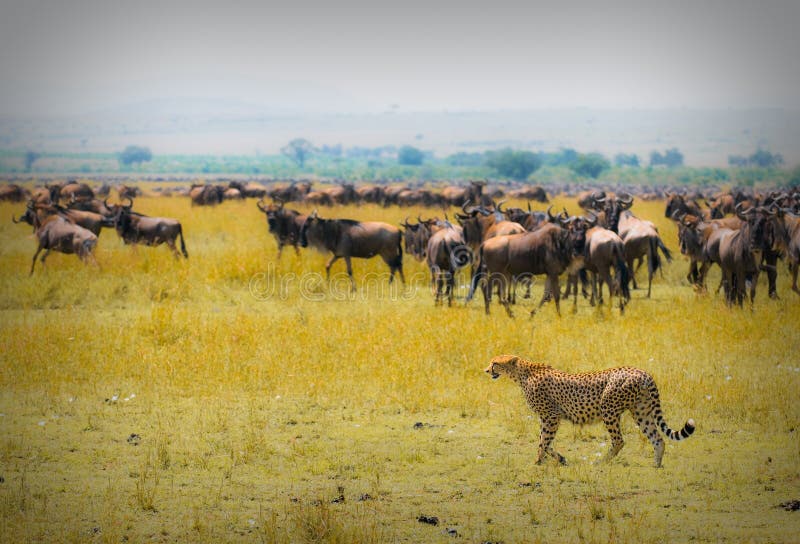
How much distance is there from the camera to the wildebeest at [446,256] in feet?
48.0

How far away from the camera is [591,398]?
6.63 m

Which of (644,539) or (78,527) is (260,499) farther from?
(644,539)

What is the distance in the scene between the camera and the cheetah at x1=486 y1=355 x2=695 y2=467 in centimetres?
648

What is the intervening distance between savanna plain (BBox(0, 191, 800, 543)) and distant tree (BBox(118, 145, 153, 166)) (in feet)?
543

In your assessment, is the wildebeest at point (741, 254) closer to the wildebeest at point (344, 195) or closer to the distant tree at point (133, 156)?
the wildebeest at point (344, 195)

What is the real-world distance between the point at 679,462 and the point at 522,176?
123 metres

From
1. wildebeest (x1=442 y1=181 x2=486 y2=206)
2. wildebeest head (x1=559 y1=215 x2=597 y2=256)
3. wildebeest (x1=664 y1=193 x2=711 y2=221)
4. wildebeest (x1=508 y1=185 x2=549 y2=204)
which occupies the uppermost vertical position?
wildebeest head (x1=559 y1=215 x2=597 y2=256)

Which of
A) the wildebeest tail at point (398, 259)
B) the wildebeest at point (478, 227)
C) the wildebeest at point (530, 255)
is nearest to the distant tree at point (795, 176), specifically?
the wildebeest at point (478, 227)

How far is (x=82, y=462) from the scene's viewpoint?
24.2ft

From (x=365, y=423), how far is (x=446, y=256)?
6.72 meters

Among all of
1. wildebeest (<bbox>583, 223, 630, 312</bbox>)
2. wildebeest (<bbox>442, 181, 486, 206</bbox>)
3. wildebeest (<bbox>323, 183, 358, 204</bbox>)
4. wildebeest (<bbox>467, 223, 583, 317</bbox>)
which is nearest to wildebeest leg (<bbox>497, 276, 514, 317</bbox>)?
wildebeest (<bbox>467, 223, 583, 317</bbox>)

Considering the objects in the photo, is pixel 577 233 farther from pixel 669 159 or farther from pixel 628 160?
pixel 628 160

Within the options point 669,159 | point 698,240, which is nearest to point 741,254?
point 698,240

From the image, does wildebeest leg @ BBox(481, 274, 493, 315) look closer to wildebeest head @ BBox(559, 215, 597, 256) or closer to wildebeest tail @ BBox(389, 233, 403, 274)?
wildebeest head @ BBox(559, 215, 597, 256)
